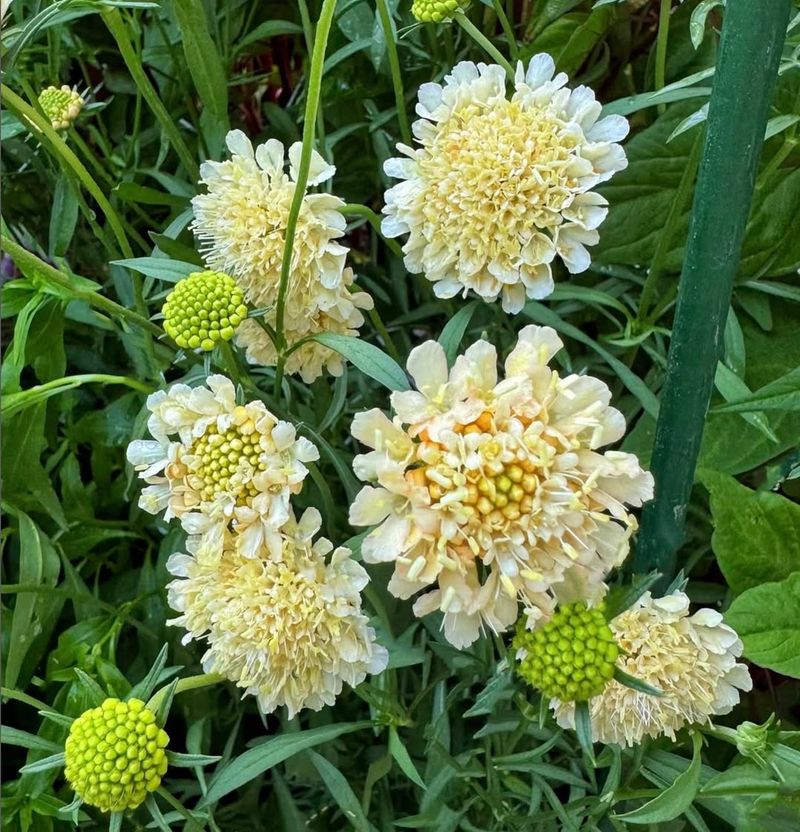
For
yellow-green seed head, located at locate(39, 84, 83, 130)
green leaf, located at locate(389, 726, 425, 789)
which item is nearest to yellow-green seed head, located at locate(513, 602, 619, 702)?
green leaf, located at locate(389, 726, 425, 789)

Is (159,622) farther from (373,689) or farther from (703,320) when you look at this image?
(703,320)

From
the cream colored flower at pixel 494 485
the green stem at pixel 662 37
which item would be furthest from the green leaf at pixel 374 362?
the green stem at pixel 662 37

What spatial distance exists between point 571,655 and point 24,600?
1.32 feet

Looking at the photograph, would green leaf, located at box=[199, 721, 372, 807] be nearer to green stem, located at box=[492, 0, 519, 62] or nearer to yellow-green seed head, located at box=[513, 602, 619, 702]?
yellow-green seed head, located at box=[513, 602, 619, 702]

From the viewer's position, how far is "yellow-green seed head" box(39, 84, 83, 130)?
604 mm

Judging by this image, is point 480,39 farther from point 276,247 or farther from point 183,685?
point 183,685

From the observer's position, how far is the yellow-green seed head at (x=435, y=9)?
48cm

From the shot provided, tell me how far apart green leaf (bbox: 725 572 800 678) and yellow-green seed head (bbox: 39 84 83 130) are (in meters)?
0.55

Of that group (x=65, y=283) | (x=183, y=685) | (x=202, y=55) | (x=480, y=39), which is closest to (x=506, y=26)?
(x=480, y=39)

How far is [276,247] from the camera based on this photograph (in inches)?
19.2

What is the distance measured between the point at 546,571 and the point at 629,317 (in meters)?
0.24

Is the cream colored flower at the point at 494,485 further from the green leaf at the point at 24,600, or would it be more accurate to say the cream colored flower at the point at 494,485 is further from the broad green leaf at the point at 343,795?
the green leaf at the point at 24,600

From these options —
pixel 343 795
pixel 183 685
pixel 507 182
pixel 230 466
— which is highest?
pixel 507 182

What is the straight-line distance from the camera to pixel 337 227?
484 mm
